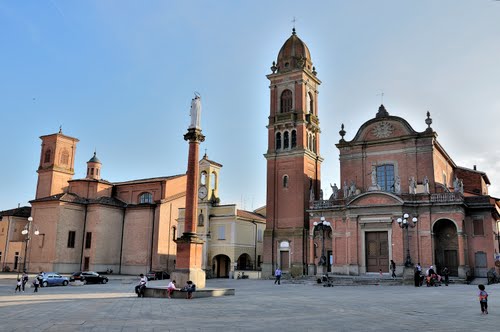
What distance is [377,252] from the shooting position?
1610 inches

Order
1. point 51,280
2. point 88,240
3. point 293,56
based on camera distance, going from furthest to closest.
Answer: point 88,240 → point 293,56 → point 51,280

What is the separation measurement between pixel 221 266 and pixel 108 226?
14.6m

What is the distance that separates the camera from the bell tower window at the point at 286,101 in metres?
51.3

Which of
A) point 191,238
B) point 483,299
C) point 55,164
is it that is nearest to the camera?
point 483,299

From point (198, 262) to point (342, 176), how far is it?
955 inches

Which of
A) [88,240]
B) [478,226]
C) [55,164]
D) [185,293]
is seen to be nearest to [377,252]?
[478,226]

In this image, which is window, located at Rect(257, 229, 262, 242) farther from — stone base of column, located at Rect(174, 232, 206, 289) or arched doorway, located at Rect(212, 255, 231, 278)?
stone base of column, located at Rect(174, 232, 206, 289)

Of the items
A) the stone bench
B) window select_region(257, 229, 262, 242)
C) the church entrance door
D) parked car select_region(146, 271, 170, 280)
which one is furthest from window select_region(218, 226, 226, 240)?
the stone bench

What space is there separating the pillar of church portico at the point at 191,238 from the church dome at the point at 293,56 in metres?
26.3

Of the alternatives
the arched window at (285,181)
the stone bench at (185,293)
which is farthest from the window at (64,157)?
the stone bench at (185,293)

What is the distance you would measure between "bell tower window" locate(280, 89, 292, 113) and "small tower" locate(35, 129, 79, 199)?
3229cm

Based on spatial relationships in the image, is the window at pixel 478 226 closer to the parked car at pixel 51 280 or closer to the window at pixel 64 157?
the parked car at pixel 51 280

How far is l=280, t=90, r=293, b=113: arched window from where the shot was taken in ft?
168

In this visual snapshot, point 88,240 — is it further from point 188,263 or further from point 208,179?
point 188,263
